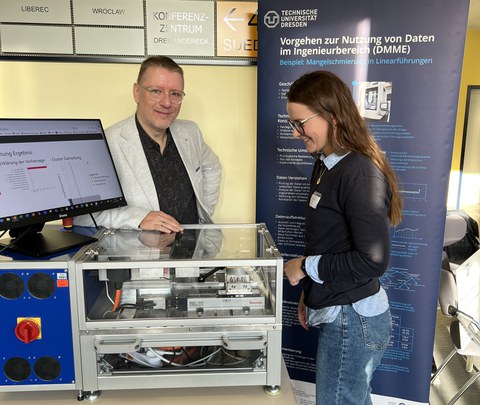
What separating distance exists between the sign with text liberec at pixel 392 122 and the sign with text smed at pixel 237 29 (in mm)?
180

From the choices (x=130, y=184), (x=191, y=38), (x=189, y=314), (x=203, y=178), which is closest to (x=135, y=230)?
(x=130, y=184)

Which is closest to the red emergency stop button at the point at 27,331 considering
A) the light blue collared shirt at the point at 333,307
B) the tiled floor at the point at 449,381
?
the light blue collared shirt at the point at 333,307

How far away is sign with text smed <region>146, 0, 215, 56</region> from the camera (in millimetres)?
2201

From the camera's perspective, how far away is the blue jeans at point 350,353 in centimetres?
127

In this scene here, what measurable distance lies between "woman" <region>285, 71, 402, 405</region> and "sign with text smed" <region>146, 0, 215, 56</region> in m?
1.17

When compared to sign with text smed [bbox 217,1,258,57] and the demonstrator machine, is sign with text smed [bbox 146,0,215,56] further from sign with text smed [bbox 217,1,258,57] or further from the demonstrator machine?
the demonstrator machine

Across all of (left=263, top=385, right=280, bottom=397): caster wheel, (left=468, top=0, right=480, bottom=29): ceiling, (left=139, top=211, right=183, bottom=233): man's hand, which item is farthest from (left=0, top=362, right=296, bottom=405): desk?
(left=468, top=0, right=480, bottom=29): ceiling

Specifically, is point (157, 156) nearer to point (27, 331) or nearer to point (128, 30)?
point (128, 30)

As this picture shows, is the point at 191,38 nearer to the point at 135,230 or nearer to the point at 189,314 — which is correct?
the point at 135,230

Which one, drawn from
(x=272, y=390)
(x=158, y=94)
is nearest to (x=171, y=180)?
(x=158, y=94)

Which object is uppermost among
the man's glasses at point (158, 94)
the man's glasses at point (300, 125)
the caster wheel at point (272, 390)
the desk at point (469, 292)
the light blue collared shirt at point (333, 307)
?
the man's glasses at point (158, 94)

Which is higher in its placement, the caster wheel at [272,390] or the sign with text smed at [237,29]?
the sign with text smed at [237,29]

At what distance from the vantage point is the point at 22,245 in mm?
1191

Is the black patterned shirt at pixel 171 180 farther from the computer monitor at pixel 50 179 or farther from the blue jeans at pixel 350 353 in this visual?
the blue jeans at pixel 350 353
